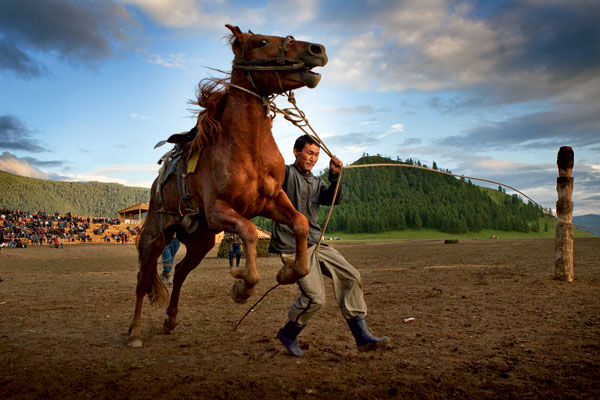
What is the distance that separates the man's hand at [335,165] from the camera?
434 centimetres

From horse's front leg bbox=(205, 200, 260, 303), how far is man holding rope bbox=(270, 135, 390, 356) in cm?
66

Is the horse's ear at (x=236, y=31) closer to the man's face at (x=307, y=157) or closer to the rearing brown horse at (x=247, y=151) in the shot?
the rearing brown horse at (x=247, y=151)

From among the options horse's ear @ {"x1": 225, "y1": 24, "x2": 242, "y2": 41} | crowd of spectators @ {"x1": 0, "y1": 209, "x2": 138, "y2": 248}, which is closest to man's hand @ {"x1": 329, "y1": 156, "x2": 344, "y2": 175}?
horse's ear @ {"x1": 225, "y1": 24, "x2": 242, "y2": 41}

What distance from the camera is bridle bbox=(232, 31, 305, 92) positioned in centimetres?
374

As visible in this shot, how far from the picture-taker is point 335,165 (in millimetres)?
4371

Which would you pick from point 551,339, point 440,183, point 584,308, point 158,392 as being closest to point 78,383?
point 158,392

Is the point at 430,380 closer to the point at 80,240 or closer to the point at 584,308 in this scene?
the point at 584,308

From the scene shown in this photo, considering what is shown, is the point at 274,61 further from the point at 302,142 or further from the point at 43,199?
the point at 43,199

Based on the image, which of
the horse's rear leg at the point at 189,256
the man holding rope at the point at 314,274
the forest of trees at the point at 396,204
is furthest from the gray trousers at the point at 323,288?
the forest of trees at the point at 396,204

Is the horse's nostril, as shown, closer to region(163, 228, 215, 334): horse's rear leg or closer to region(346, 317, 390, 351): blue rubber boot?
region(163, 228, 215, 334): horse's rear leg

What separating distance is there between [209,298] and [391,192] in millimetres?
153777

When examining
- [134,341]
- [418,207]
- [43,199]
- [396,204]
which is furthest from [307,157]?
[43,199]

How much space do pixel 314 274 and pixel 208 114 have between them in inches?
77.3

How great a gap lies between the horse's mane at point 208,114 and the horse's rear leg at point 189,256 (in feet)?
3.84
